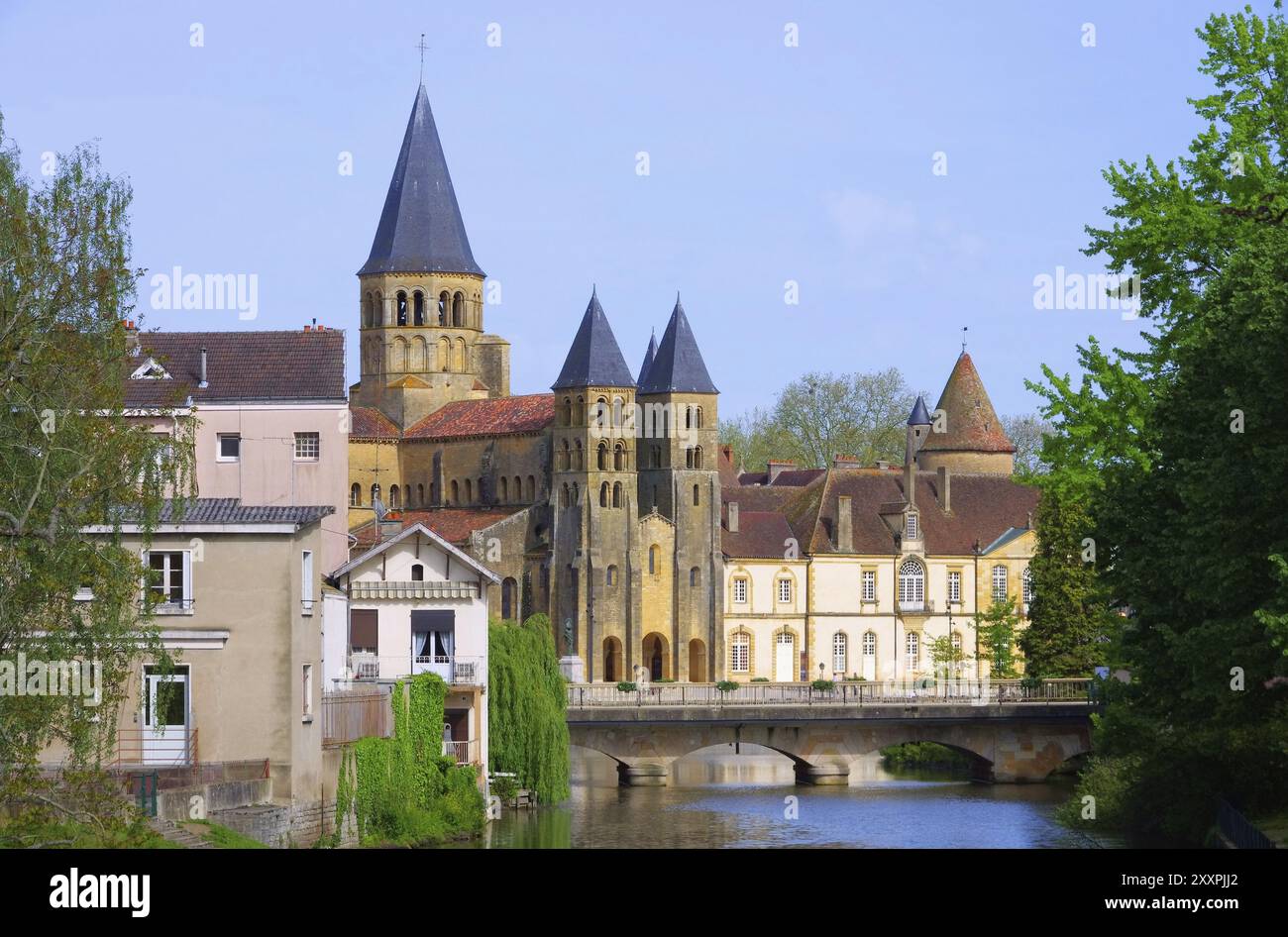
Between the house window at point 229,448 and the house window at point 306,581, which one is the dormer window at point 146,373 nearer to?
the house window at point 229,448

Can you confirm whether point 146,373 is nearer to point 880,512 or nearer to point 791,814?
point 791,814

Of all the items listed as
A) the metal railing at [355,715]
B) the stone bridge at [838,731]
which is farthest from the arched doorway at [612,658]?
the metal railing at [355,715]

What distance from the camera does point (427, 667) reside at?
52.8m

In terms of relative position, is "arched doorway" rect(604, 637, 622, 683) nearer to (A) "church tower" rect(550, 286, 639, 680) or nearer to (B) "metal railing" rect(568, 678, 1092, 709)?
(A) "church tower" rect(550, 286, 639, 680)

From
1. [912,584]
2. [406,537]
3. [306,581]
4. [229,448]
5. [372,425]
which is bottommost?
[306,581]

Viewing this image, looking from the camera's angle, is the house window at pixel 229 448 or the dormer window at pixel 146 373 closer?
the dormer window at pixel 146 373

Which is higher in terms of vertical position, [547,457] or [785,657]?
[547,457]

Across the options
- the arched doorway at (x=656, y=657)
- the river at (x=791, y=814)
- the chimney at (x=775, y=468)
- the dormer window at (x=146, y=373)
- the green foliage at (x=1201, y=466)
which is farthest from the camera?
the chimney at (x=775, y=468)

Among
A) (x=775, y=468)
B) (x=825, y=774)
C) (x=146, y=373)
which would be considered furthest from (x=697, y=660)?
(x=146, y=373)

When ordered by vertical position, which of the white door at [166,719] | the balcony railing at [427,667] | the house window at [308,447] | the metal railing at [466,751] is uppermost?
the house window at [308,447]

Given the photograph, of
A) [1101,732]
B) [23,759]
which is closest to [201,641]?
[23,759]

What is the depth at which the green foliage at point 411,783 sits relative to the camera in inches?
1660

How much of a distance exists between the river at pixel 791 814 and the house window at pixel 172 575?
445 inches

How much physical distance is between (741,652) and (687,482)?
7.97 m
